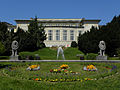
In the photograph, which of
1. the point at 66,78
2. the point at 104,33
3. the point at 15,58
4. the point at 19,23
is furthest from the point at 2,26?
the point at 19,23

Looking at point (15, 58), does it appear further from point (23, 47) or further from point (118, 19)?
point (118, 19)

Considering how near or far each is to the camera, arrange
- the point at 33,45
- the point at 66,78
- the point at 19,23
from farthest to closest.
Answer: the point at 19,23 → the point at 33,45 → the point at 66,78

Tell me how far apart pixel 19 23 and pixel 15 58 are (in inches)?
1981

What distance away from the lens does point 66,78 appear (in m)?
8.55

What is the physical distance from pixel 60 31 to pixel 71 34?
4875mm

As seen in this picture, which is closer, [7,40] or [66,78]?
[66,78]

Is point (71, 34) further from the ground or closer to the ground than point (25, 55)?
further from the ground

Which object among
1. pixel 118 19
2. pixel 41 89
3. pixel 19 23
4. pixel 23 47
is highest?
pixel 19 23

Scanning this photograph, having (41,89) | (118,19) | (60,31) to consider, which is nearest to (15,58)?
(41,89)

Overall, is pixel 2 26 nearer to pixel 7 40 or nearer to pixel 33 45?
pixel 7 40

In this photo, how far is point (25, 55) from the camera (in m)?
21.7

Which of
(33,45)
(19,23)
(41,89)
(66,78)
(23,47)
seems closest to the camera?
(41,89)

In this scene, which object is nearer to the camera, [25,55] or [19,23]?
[25,55]

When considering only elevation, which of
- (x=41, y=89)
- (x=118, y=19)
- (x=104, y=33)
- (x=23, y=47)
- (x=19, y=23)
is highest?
(x=19, y=23)
